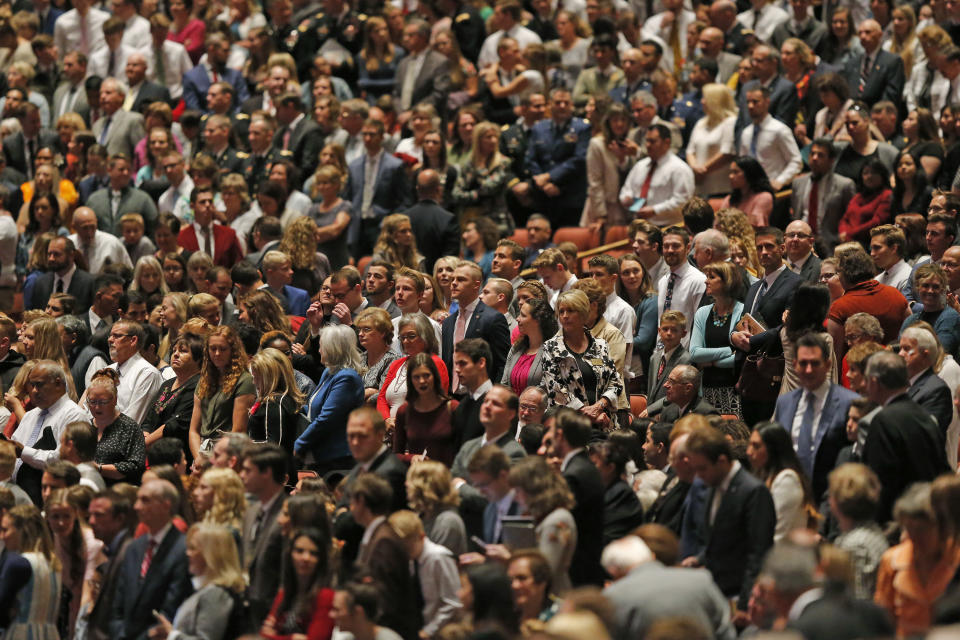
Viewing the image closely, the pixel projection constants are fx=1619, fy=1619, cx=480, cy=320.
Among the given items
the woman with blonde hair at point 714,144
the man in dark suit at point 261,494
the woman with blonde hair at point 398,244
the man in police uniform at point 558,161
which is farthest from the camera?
the man in police uniform at point 558,161

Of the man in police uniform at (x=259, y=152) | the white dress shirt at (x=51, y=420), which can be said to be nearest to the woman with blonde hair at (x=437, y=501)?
the white dress shirt at (x=51, y=420)

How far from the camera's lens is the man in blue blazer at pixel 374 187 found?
14039 mm

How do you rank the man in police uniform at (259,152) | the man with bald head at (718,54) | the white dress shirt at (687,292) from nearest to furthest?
1. the white dress shirt at (687,292)
2. the man in police uniform at (259,152)
3. the man with bald head at (718,54)

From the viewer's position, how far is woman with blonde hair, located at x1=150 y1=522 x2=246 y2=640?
7379 mm

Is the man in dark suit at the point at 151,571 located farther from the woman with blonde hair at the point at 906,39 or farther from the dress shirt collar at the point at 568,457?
the woman with blonde hair at the point at 906,39

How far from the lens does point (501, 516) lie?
777 centimetres

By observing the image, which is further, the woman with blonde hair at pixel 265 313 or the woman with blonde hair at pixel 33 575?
the woman with blonde hair at pixel 265 313

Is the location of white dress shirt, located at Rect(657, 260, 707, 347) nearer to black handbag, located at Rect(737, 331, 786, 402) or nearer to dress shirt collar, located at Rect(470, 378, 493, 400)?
black handbag, located at Rect(737, 331, 786, 402)

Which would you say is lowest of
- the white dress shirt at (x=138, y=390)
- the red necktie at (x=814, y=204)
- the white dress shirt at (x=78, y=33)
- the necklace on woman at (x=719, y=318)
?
the white dress shirt at (x=138, y=390)

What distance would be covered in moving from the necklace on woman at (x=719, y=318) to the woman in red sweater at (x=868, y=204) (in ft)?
8.89

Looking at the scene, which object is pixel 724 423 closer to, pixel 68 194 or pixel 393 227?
pixel 393 227

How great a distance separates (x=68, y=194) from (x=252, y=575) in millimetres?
8003

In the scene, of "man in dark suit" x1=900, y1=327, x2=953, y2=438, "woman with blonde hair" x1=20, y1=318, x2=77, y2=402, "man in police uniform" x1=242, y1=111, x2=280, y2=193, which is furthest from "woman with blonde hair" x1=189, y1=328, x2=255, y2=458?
"man in police uniform" x1=242, y1=111, x2=280, y2=193

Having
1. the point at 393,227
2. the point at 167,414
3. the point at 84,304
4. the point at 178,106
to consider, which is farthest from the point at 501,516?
the point at 178,106
